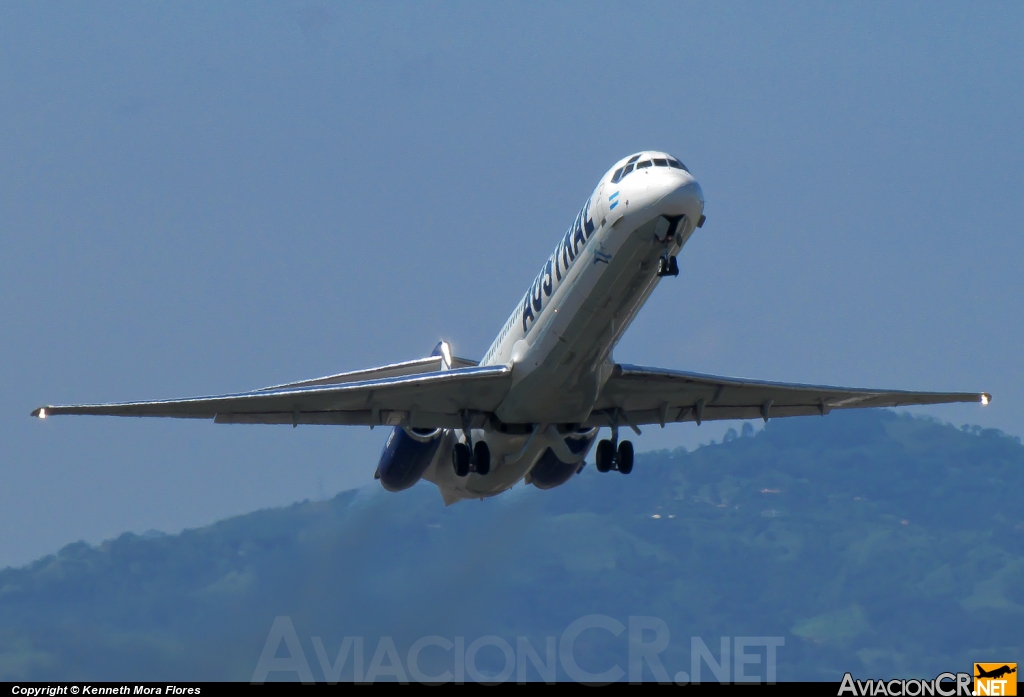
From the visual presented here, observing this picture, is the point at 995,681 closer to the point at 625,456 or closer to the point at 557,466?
the point at 625,456

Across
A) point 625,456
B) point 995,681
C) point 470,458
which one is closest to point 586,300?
point 470,458

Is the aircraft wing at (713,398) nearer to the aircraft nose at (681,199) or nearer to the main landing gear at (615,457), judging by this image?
the main landing gear at (615,457)

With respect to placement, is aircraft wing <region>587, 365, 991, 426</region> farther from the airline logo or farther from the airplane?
the airline logo

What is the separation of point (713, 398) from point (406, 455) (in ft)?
31.6

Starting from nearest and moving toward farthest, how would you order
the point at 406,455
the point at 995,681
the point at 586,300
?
1. the point at 586,300
2. the point at 995,681
3. the point at 406,455

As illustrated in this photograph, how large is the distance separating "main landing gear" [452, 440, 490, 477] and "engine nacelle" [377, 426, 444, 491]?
1998mm

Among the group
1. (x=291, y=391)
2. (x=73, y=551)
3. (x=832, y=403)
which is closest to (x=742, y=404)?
(x=832, y=403)

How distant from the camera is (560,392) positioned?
36031 mm

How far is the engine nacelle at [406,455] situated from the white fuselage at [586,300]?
6.80 ft

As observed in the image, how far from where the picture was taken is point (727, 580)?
8894 centimetres

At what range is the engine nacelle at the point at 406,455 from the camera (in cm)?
4041

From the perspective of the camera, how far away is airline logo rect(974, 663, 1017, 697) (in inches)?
1325

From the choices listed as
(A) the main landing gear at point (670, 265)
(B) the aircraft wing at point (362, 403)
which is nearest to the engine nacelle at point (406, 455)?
(B) the aircraft wing at point (362, 403)

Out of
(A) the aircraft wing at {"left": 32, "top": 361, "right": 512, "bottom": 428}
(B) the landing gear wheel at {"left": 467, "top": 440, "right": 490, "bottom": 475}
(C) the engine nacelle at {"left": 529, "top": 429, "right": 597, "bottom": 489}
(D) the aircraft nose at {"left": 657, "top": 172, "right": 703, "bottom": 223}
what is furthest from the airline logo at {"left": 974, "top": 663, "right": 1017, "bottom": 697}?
(A) the aircraft wing at {"left": 32, "top": 361, "right": 512, "bottom": 428}
